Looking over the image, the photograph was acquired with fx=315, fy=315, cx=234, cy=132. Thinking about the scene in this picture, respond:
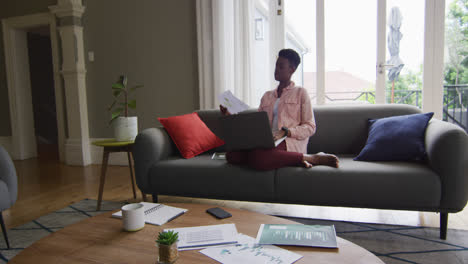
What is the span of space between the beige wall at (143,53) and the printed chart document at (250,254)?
9.62 ft

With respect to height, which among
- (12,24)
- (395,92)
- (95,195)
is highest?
(12,24)

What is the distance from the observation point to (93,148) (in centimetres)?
434

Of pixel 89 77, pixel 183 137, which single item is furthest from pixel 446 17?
pixel 89 77

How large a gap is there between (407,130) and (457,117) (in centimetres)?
207

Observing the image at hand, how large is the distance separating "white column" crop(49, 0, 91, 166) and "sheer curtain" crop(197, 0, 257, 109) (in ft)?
5.72

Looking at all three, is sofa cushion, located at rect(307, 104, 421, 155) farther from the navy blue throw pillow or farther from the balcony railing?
the balcony railing

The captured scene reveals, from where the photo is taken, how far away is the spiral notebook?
1.21 metres

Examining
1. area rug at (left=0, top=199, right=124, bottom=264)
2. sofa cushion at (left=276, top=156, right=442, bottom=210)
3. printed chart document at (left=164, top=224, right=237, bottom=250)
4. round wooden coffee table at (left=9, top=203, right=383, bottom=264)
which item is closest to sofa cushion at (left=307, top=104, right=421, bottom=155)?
sofa cushion at (left=276, top=156, right=442, bottom=210)

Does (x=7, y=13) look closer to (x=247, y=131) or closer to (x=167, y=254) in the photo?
(x=247, y=131)

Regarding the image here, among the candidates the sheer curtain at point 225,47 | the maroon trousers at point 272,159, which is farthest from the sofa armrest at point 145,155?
the sheer curtain at point 225,47

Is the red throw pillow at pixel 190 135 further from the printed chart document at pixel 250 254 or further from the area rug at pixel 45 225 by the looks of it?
the printed chart document at pixel 250 254

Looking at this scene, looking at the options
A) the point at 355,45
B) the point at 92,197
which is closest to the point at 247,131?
the point at 92,197

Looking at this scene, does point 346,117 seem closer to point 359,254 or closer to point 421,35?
point 421,35

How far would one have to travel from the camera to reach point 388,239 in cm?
179
